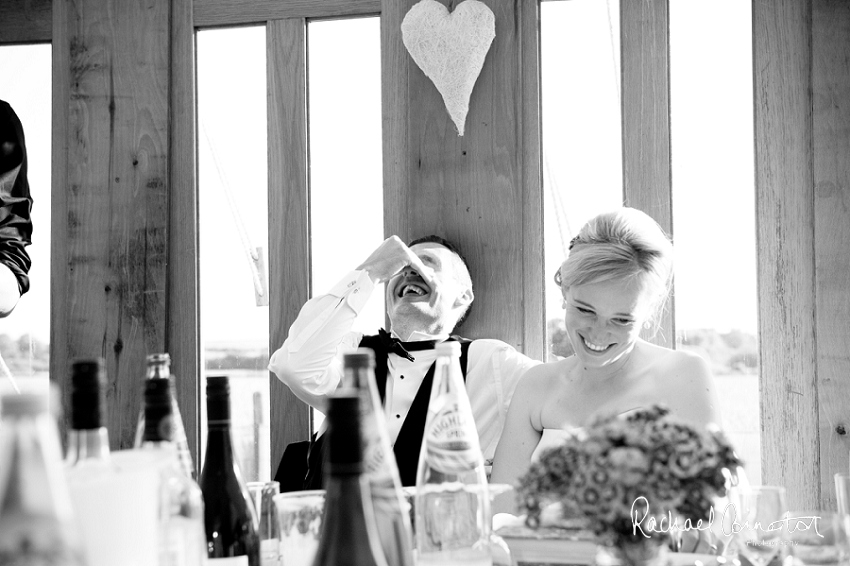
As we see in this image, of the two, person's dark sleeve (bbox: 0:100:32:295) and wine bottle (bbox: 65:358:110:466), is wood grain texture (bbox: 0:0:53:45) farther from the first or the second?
wine bottle (bbox: 65:358:110:466)

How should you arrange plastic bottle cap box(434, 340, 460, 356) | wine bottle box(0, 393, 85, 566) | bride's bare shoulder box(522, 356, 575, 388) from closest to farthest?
1. wine bottle box(0, 393, 85, 566)
2. plastic bottle cap box(434, 340, 460, 356)
3. bride's bare shoulder box(522, 356, 575, 388)

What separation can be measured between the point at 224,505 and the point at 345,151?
1753 millimetres

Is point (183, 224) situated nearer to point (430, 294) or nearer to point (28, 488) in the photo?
point (430, 294)

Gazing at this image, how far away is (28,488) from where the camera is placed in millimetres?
590

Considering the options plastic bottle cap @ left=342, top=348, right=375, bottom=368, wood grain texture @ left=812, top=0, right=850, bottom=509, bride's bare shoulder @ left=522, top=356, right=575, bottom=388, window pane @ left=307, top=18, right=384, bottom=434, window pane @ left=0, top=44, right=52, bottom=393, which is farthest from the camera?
window pane @ left=0, top=44, right=52, bottom=393

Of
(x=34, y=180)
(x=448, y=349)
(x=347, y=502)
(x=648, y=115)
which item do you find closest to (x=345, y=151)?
(x=648, y=115)

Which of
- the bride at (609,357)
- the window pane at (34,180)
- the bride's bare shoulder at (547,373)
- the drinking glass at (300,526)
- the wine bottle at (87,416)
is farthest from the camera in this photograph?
the window pane at (34,180)

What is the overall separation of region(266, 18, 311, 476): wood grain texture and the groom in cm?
24

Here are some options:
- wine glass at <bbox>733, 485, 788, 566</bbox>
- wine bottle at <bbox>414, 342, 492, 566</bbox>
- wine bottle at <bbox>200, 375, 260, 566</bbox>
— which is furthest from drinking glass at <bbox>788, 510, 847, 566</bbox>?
wine bottle at <bbox>200, 375, 260, 566</bbox>

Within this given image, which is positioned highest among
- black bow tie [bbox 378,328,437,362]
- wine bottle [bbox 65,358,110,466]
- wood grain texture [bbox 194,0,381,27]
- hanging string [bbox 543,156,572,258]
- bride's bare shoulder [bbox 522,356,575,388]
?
wood grain texture [bbox 194,0,381,27]

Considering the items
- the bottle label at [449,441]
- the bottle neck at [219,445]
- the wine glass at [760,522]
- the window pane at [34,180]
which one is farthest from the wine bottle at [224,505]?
the window pane at [34,180]

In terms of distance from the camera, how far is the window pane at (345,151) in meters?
2.68

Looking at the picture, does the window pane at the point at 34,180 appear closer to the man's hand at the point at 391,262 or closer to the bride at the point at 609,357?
the man's hand at the point at 391,262

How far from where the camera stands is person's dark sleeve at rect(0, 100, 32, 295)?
2230 mm
